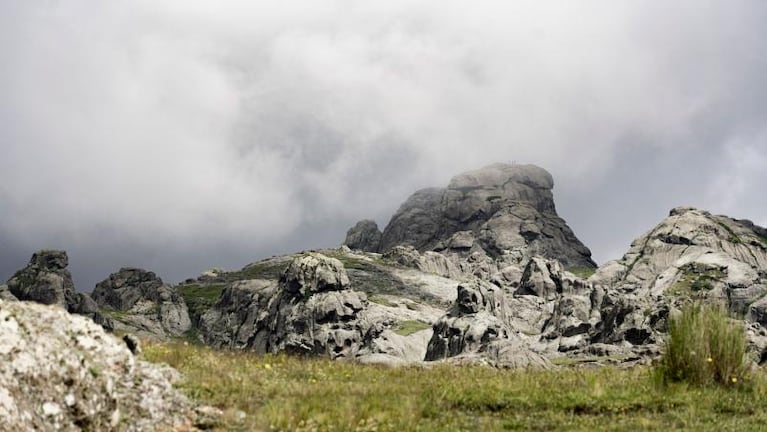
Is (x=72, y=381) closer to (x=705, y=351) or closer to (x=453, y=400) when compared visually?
(x=453, y=400)

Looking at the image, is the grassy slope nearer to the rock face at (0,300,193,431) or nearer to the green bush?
the green bush

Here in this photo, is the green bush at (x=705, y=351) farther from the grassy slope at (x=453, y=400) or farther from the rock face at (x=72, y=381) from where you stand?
the rock face at (x=72, y=381)

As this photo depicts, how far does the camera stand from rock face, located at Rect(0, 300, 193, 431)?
1121 centimetres

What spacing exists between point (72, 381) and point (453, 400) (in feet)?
31.6

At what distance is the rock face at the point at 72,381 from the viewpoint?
36.8 ft

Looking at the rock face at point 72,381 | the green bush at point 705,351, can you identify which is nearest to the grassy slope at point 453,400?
the green bush at point 705,351

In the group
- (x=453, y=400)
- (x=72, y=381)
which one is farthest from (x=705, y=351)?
(x=72, y=381)

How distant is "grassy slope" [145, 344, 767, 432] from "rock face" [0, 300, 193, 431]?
5.30ft

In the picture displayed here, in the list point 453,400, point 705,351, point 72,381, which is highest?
point 705,351

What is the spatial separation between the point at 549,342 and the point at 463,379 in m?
173

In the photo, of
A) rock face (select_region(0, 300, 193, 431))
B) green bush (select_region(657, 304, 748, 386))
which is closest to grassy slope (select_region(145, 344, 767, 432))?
green bush (select_region(657, 304, 748, 386))

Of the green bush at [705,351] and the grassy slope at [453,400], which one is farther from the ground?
the green bush at [705,351]

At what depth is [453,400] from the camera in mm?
17766

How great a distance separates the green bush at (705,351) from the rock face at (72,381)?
45.5ft
